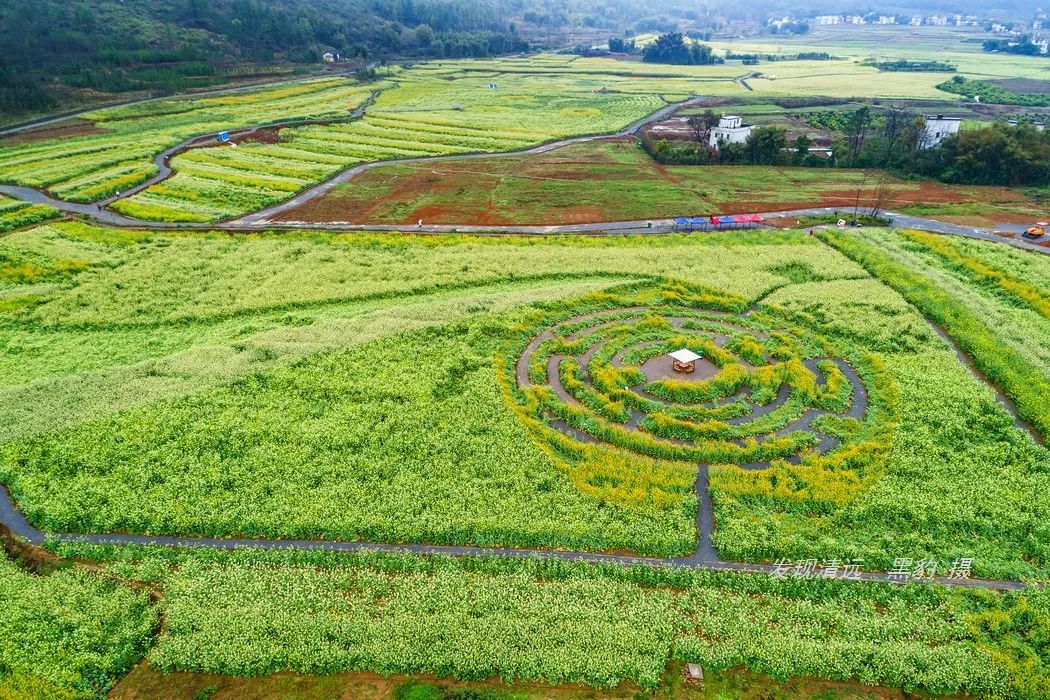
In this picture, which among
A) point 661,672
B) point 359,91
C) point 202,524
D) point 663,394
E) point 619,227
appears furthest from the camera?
point 359,91

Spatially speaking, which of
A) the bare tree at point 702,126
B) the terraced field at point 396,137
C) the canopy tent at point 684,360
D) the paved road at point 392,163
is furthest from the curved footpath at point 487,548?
the bare tree at point 702,126

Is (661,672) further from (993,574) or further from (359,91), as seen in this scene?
(359,91)

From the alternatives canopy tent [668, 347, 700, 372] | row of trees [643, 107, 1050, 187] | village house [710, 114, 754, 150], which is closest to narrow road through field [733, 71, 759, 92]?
row of trees [643, 107, 1050, 187]

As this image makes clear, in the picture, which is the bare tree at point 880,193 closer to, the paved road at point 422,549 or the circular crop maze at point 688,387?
the circular crop maze at point 688,387

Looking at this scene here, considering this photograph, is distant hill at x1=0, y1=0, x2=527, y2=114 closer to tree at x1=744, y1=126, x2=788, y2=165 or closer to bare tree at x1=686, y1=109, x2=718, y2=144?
bare tree at x1=686, y1=109, x2=718, y2=144

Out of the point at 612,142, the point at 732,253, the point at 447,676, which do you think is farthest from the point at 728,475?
the point at 612,142

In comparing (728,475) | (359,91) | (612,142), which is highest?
(359,91)

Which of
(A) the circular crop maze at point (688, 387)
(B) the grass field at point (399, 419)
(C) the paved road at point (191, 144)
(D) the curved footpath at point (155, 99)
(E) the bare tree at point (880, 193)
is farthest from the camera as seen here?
(D) the curved footpath at point (155, 99)

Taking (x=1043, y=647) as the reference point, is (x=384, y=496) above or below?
above
